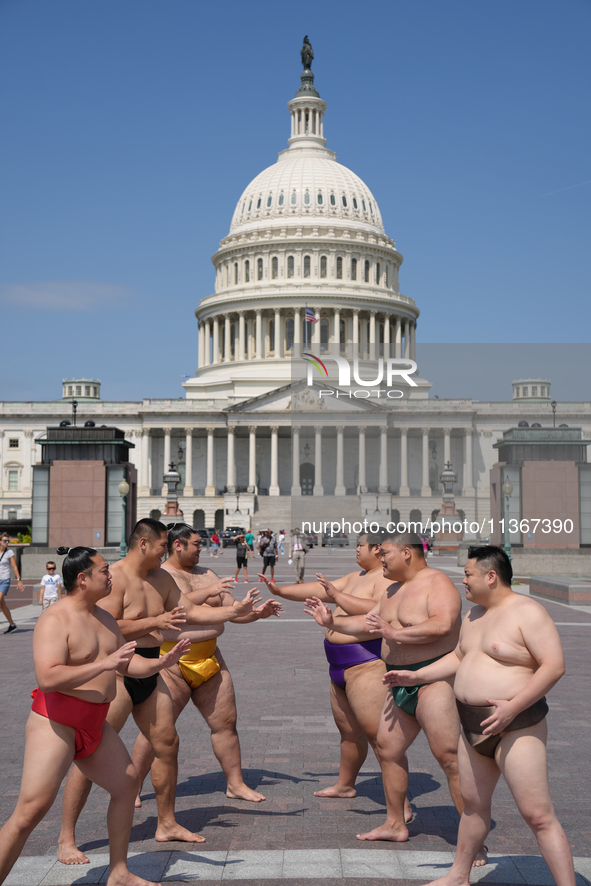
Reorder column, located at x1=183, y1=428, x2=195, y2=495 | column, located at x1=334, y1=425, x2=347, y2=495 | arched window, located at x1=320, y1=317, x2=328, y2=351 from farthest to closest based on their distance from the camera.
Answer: arched window, located at x1=320, y1=317, x2=328, y2=351
column, located at x1=183, y1=428, x2=195, y2=495
column, located at x1=334, y1=425, x2=347, y2=495

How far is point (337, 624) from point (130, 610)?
5.29 feet

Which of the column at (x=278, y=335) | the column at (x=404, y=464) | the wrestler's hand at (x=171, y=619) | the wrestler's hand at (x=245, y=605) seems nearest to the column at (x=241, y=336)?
the column at (x=278, y=335)

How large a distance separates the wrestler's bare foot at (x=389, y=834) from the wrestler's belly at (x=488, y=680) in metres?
1.58

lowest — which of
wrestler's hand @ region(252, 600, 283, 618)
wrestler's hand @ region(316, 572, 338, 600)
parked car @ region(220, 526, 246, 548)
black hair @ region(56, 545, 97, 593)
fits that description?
parked car @ region(220, 526, 246, 548)

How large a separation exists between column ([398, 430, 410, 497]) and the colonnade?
15604mm

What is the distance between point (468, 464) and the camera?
96.1 metres

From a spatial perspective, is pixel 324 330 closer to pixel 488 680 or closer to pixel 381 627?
pixel 381 627

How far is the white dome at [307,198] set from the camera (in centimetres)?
11294

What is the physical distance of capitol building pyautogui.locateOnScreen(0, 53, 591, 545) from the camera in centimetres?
9338

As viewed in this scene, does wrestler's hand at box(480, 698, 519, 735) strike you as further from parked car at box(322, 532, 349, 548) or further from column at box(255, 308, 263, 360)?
column at box(255, 308, 263, 360)

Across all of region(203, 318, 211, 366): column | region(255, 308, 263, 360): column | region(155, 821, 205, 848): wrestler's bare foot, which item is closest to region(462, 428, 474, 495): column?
region(255, 308, 263, 360): column

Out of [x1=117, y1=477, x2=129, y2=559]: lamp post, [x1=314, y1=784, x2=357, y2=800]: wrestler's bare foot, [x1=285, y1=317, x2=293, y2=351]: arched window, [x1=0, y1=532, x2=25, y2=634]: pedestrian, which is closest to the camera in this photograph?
[x1=314, y1=784, x2=357, y2=800]: wrestler's bare foot

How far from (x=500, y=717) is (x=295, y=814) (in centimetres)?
269

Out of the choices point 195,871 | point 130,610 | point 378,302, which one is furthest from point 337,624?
point 378,302
